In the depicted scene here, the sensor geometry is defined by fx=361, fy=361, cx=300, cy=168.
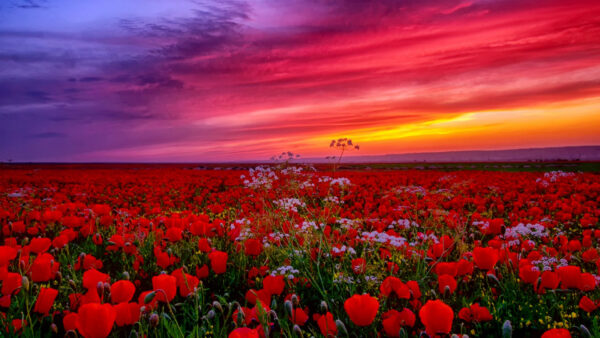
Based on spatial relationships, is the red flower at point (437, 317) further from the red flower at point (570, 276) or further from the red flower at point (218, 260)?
the red flower at point (218, 260)

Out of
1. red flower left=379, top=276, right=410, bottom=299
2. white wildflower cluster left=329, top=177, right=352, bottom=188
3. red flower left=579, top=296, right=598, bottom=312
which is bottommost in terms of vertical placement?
red flower left=579, top=296, right=598, bottom=312

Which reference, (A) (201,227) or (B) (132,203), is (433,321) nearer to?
(A) (201,227)

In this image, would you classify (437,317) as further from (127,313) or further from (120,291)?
(120,291)

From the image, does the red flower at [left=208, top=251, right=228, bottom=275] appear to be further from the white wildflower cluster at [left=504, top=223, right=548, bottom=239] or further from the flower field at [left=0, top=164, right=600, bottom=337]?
the white wildflower cluster at [left=504, top=223, right=548, bottom=239]

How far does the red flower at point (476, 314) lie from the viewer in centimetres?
233

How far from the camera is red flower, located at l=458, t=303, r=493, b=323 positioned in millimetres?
2328

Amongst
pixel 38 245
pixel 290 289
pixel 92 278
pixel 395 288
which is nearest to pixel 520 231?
pixel 395 288

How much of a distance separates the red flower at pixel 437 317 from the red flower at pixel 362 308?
249 millimetres

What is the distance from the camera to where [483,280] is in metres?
3.59

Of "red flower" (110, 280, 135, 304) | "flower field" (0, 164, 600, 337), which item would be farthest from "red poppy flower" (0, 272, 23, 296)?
"red flower" (110, 280, 135, 304)

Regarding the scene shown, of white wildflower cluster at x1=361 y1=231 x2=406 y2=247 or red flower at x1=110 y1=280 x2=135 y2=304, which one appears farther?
white wildflower cluster at x1=361 y1=231 x2=406 y2=247

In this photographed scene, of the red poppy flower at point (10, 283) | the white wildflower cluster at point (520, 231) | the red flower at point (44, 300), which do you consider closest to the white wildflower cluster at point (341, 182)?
the white wildflower cluster at point (520, 231)

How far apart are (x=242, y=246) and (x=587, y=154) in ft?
397

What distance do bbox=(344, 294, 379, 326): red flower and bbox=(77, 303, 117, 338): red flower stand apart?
3.75 feet
